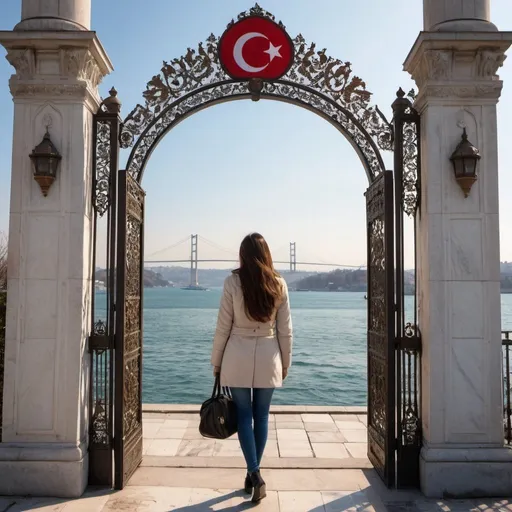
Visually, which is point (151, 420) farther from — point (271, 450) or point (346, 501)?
point (346, 501)

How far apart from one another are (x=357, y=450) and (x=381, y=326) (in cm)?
130

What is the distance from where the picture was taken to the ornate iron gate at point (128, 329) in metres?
3.76


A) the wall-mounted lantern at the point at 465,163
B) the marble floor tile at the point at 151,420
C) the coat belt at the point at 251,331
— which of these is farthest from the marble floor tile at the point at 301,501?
the marble floor tile at the point at 151,420

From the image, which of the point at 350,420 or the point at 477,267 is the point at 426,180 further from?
the point at 350,420

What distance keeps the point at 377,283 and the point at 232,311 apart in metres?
1.30

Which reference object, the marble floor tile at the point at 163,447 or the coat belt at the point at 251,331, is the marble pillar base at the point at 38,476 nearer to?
the marble floor tile at the point at 163,447

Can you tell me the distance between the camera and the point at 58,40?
3.65 meters

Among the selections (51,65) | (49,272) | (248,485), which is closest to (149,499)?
(248,485)

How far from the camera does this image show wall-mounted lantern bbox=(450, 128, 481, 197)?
3623mm

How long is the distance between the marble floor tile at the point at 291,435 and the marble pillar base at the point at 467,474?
1.53 m

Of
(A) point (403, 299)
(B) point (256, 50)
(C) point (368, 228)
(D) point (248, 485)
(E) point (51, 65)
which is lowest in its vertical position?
(D) point (248, 485)

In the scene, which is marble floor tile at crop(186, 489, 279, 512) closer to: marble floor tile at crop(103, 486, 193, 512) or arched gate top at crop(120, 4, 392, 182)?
marble floor tile at crop(103, 486, 193, 512)

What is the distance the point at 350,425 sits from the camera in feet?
18.1

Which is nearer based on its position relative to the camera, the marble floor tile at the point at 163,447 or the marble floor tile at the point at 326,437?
the marble floor tile at the point at 163,447
